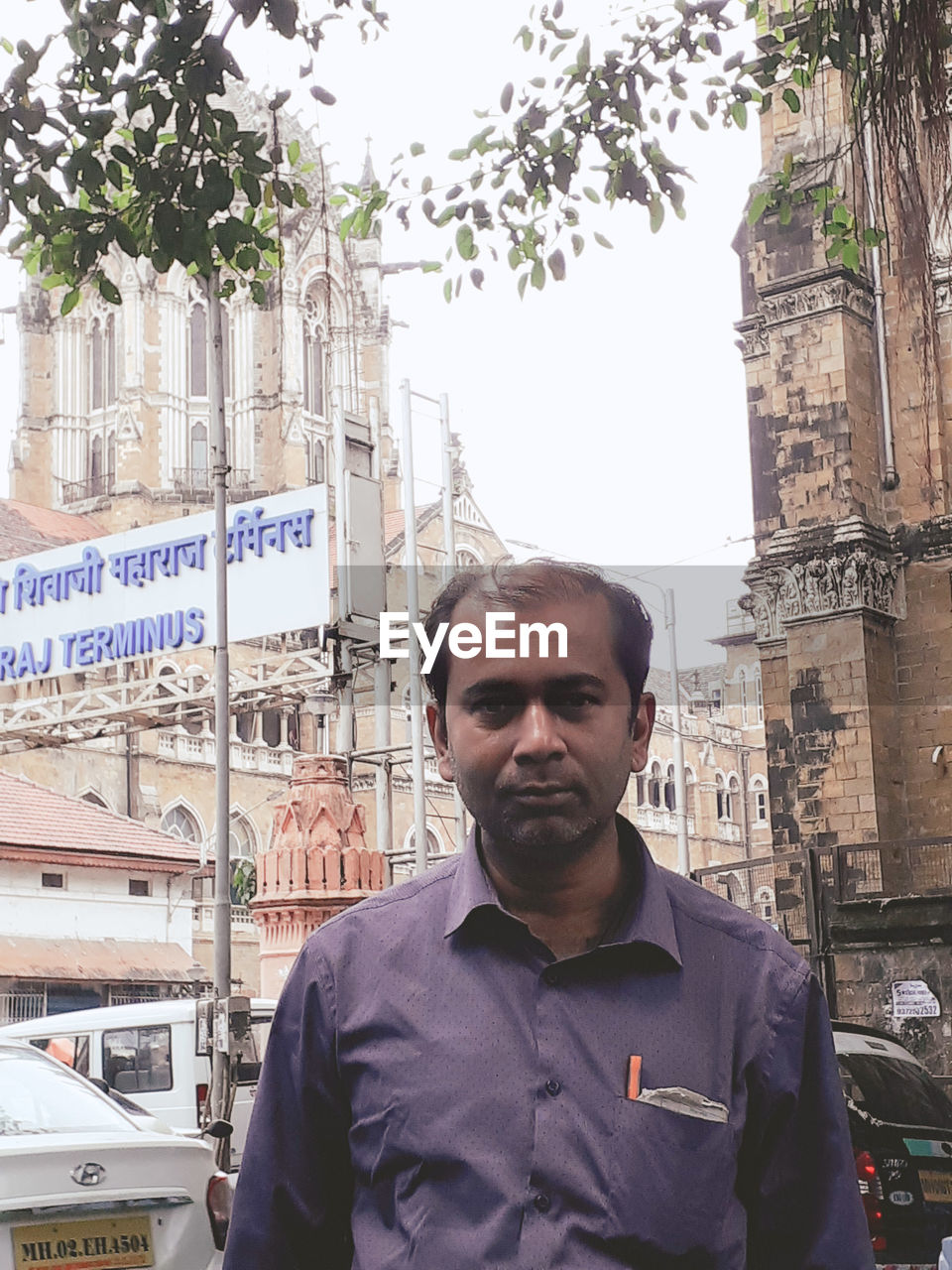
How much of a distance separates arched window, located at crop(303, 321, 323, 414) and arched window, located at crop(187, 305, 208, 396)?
136 inches

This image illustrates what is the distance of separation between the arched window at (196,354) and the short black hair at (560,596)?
196ft

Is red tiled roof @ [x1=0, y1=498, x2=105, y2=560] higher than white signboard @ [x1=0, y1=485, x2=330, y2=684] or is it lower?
higher

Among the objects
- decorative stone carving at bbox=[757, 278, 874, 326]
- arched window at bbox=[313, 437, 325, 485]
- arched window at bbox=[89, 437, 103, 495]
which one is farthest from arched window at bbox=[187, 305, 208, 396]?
decorative stone carving at bbox=[757, 278, 874, 326]

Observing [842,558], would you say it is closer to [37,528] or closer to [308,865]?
→ [308,865]

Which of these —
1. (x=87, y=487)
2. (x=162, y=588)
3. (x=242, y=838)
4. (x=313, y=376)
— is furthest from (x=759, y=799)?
(x=162, y=588)

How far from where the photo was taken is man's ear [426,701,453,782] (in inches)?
79.0

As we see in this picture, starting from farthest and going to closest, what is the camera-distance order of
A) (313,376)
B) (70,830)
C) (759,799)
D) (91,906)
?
(759,799)
(313,376)
(70,830)
(91,906)

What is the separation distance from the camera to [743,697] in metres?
62.5

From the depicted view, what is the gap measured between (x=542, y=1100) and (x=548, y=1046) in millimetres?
58

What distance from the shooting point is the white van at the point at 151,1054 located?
13203mm

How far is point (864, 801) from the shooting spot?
1925 centimetres

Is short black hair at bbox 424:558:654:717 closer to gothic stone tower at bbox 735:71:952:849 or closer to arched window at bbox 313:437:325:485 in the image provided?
gothic stone tower at bbox 735:71:952:849

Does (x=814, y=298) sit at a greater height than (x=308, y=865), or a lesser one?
greater

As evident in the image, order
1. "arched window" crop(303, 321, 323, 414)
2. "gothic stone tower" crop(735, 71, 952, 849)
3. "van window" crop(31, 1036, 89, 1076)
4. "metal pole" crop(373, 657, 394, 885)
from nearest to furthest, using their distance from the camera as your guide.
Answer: "van window" crop(31, 1036, 89, 1076), "gothic stone tower" crop(735, 71, 952, 849), "metal pole" crop(373, 657, 394, 885), "arched window" crop(303, 321, 323, 414)
